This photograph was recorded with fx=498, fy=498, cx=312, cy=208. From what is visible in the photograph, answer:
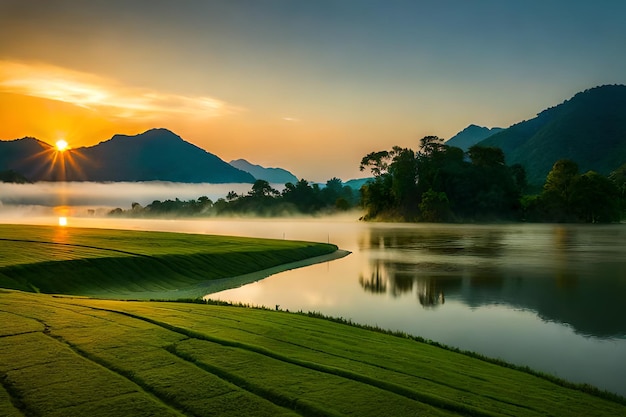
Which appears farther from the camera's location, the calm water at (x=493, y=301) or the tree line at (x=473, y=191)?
the tree line at (x=473, y=191)

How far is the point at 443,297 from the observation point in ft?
94.2

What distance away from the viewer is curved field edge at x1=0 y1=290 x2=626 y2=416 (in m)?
9.09

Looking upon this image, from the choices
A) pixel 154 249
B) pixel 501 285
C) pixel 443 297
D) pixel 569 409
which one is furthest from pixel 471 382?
pixel 154 249

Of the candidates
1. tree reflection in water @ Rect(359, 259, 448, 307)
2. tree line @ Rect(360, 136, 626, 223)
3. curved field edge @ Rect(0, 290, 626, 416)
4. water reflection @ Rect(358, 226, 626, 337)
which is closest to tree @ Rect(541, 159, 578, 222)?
tree line @ Rect(360, 136, 626, 223)

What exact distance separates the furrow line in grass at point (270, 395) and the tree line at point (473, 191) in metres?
155

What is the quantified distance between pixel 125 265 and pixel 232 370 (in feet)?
83.1

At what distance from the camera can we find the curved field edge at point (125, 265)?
2803 cm

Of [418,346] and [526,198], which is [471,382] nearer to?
[418,346]

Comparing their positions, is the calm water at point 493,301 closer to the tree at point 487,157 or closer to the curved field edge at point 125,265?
the curved field edge at point 125,265

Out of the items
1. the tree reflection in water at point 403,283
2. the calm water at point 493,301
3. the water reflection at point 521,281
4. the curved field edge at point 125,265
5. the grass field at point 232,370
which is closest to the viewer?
the grass field at point 232,370

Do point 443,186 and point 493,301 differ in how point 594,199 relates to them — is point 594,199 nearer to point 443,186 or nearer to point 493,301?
point 443,186

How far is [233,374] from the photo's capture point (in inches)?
416

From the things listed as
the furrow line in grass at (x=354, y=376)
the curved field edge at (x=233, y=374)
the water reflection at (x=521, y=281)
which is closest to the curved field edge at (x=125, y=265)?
the water reflection at (x=521, y=281)

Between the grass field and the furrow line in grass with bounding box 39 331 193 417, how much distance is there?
3 cm
